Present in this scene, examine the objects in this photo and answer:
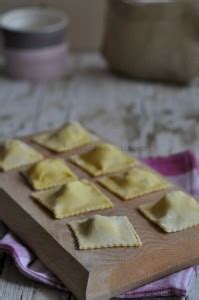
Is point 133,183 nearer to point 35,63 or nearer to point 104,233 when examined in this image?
point 104,233

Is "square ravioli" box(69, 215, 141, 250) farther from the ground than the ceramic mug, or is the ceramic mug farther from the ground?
"square ravioli" box(69, 215, 141, 250)

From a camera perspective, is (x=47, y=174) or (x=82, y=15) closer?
(x=47, y=174)

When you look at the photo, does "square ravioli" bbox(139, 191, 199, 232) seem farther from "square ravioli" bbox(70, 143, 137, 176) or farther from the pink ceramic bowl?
the pink ceramic bowl

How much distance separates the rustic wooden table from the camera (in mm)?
1076

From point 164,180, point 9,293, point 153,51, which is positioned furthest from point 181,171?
point 153,51

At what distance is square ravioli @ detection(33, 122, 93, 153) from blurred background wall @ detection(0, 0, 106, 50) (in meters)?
0.61

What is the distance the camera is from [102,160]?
2.72ft

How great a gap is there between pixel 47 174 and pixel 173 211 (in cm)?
16

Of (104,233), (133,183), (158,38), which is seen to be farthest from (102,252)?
(158,38)

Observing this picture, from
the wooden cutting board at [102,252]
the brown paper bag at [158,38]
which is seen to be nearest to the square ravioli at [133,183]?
the wooden cutting board at [102,252]

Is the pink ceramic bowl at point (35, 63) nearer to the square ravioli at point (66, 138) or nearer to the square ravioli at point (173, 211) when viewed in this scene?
the square ravioli at point (66, 138)

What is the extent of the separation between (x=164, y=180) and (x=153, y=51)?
529 millimetres

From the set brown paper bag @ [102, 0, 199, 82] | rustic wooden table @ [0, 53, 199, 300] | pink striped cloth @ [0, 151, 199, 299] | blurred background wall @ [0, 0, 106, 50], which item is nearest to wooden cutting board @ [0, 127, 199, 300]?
pink striped cloth @ [0, 151, 199, 299]

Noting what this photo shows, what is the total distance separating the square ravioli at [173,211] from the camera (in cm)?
71
